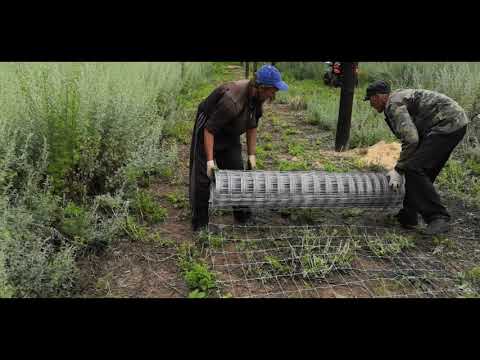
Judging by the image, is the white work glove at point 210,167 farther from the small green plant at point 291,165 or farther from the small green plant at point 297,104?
→ the small green plant at point 297,104

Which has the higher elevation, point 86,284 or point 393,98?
point 393,98

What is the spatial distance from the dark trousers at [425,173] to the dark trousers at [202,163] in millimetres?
1570

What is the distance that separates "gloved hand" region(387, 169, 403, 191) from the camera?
4.07 meters

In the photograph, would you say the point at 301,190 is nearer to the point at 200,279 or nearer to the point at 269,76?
the point at 269,76

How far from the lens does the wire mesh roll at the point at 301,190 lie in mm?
3912

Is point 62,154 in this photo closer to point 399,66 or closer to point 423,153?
point 423,153

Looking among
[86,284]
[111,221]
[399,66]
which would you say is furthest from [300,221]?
[399,66]

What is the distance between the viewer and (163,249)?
3785 millimetres

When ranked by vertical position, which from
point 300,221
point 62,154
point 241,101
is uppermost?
point 241,101

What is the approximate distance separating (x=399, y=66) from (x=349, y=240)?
9.25 meters

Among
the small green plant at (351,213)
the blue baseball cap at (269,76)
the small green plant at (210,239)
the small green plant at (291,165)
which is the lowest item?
the small green plant at (351,213)

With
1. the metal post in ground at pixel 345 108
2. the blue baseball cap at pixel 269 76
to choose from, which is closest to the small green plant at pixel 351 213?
the blue baseball cap at pixel 269 76

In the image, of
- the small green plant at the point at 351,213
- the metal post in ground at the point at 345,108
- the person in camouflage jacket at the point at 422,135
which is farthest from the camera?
A: the metal post in ground at the point at 345,108

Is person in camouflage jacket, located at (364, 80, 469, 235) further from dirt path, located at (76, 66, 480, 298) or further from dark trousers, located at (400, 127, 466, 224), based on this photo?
dirt path, located at (76, 66, 480, 298)
